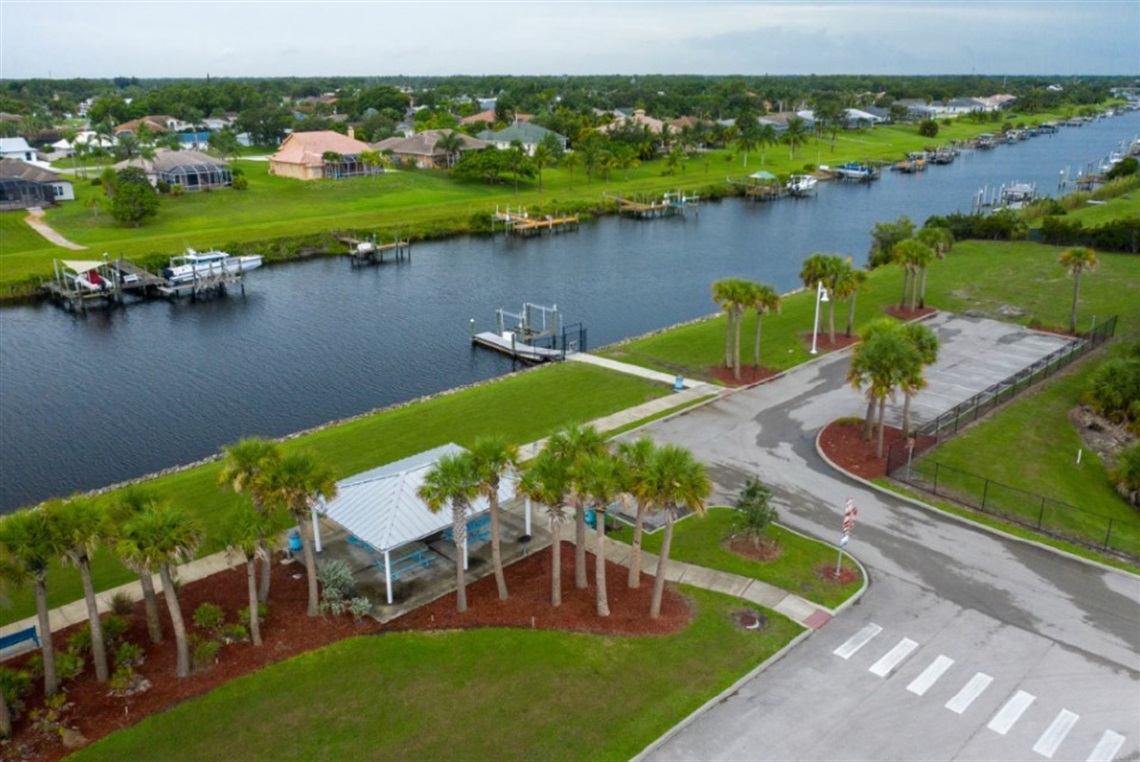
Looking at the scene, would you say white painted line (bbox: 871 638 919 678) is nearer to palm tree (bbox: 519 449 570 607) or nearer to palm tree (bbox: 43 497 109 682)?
palm tree (bbox: 519 449 570 607)

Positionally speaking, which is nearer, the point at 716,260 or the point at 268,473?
the point at 268,473

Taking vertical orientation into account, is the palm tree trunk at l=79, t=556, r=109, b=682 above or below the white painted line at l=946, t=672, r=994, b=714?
above

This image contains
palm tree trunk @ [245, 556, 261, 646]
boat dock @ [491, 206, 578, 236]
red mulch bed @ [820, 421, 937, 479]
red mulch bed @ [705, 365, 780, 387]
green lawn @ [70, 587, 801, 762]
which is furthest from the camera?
boat dock @ [491, 206, 578, 236]

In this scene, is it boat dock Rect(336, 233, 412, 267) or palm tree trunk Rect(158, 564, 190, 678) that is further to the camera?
boat dock Rect(336, 233, 412, 267)

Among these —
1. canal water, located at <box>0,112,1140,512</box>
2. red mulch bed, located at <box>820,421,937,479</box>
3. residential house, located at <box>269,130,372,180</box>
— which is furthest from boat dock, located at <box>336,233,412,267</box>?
red mulch bed, located at <box>820,421,937,479</box>

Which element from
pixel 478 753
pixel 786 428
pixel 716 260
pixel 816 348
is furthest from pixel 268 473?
pixel 716 260

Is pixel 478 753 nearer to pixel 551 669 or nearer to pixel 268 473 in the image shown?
pixel 551 669

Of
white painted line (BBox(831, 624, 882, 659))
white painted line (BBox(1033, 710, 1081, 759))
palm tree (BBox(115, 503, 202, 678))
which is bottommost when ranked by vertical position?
white painted line (BBox(1033, 710, 1081, 759))

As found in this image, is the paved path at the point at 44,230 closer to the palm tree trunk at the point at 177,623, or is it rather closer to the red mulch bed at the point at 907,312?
the palm tree trunk at the point at 177,623
